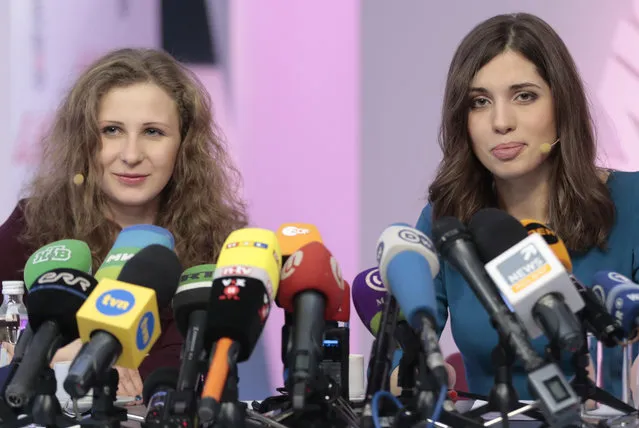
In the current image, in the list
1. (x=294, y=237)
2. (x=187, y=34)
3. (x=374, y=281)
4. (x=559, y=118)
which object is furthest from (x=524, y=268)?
(x=187, y=34)

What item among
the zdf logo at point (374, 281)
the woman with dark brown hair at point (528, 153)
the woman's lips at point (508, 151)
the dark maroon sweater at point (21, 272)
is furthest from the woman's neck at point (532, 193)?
the dark maroon sweater at point (21, 272)

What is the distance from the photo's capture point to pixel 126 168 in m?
2.11

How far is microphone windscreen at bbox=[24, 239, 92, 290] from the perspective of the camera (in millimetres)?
1219

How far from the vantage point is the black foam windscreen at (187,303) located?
113cm

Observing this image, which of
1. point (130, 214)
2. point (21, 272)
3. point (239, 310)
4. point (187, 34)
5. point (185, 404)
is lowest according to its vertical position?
point (185, 404)

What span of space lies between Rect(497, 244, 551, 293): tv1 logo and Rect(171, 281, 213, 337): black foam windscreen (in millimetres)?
364

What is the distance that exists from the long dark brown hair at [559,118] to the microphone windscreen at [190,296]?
39.2 inches

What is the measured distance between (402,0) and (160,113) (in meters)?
1.43

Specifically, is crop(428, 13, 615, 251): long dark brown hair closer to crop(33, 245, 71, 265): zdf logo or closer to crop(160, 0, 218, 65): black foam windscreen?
crop(33, 245, 71, 265): zdf logo

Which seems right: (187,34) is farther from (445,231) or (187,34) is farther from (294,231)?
(445,231)

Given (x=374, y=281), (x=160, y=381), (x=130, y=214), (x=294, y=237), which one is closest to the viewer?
(x=160, y=381)

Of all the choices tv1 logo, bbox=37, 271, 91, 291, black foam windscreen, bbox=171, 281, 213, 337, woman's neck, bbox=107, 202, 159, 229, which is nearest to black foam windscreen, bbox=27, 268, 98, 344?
tv1 logo, bbox=37, 271, 91, 291

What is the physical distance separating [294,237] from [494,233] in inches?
13.9

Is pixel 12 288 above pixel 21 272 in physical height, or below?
below
